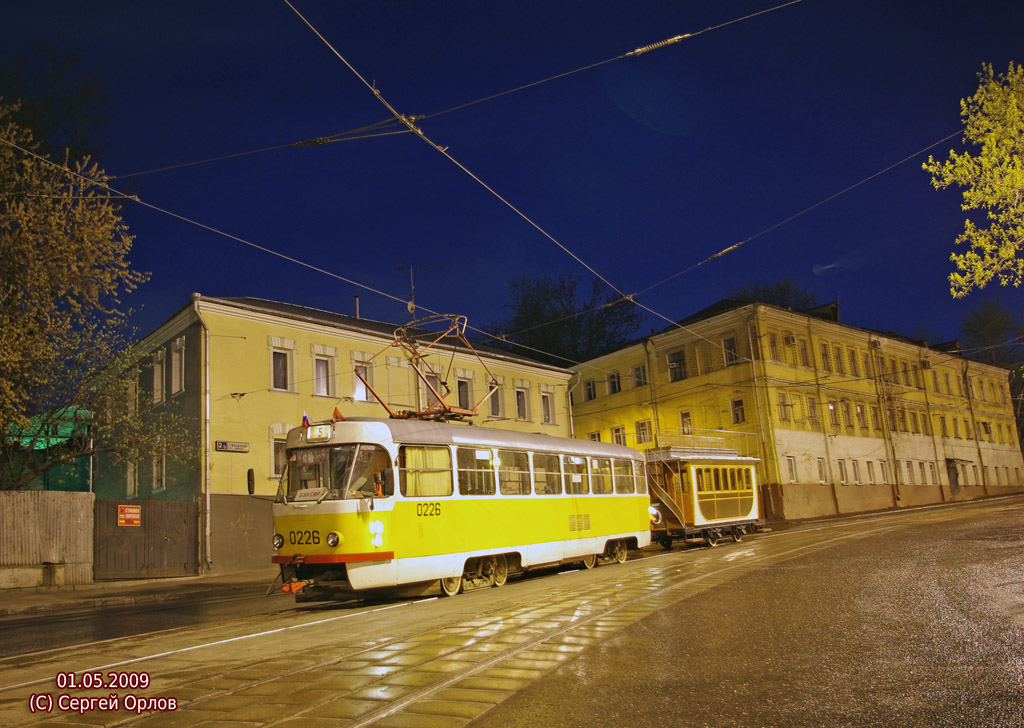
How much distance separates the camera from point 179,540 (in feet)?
74.9

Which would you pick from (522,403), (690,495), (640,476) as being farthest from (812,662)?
(522,403)

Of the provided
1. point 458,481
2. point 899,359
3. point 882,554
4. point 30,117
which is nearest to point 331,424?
point 458,481

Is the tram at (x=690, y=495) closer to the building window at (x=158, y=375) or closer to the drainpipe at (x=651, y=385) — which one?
the building window at (x=158, y=375)

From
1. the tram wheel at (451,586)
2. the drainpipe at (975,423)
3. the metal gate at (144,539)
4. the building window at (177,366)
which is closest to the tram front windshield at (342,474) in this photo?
the tram wheel at (451,586)

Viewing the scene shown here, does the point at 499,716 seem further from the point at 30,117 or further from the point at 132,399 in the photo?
the point at 30,117

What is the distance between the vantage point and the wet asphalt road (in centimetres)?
521

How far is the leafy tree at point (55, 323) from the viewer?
765 inches

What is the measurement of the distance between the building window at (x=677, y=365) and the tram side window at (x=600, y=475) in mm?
25935

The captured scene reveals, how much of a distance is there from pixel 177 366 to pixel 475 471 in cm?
1674

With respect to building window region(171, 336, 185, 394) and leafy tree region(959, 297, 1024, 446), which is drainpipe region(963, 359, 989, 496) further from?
building window region(171, 336, 185, 394)

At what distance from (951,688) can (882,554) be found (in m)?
10.5

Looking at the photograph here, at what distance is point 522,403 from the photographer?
37281 millimetres

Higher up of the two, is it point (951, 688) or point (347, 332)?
point (347, 332)

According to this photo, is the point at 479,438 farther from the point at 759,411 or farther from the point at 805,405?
the point at 805,405
